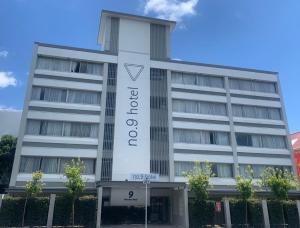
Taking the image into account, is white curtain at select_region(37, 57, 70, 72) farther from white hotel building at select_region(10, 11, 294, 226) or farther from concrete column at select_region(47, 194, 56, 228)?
concrete column at select_region(47, 194, 56, 228)

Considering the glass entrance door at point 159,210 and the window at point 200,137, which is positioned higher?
the window at point 200,137

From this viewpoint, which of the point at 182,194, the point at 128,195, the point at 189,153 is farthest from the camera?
the point at 189,153

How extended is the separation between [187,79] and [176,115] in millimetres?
5986

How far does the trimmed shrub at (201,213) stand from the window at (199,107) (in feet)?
43.2

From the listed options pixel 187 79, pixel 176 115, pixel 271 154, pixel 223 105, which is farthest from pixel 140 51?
pixel 271 154

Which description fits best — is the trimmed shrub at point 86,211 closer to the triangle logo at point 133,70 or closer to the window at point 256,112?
the triangle logo at point 133,70

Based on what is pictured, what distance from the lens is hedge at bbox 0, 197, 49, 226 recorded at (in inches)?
1041

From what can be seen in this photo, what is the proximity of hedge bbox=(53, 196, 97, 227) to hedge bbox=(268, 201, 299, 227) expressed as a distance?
18639mm

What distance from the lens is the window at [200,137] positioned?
37.0 m

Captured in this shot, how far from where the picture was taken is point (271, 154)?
39.3m

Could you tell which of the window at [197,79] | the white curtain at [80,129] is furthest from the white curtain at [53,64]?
the window at [197,79]

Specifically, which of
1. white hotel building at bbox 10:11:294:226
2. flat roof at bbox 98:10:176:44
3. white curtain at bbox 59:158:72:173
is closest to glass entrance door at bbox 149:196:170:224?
white hotel building at bbox 10:11:294:226

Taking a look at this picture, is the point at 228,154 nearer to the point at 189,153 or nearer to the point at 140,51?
the point at 189,153

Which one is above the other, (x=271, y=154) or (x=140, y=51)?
(x=140, y=51)
